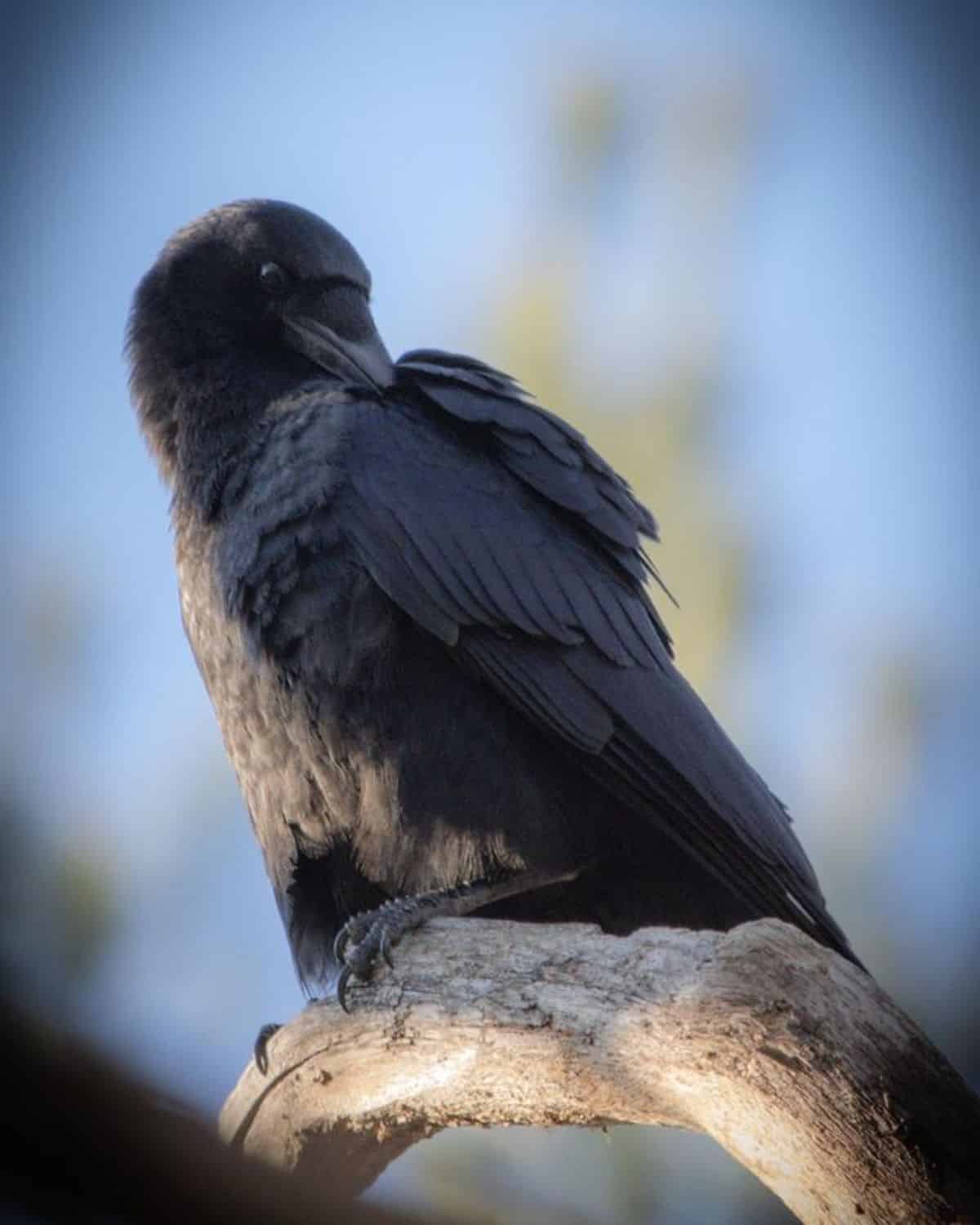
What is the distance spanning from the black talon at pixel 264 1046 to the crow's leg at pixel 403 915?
22 centimetres

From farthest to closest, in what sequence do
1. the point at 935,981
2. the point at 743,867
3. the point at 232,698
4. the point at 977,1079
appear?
the point at 935,981
the point at 232,698
the point at 743,867
the point at 977,1079

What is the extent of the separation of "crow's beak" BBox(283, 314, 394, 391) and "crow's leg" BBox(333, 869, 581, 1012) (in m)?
1.57

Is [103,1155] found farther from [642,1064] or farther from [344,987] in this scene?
[344,987]

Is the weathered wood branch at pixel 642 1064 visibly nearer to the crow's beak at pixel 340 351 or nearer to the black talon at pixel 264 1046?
the black talon at pixel 264 1046

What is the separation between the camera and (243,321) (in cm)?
506

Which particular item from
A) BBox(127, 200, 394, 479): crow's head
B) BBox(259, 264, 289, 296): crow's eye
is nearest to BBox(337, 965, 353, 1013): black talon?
BBox(127, 200, 394, 479): crow's head

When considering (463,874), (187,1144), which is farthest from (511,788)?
(187,1144)

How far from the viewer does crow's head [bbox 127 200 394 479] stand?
4848mm

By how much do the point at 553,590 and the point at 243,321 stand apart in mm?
1434

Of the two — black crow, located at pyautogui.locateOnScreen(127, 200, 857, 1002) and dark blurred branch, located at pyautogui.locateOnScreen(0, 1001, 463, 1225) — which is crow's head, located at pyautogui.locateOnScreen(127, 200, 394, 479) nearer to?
black crow, located at pyautogui.locateOnScreen(127, 200, 857, 1002)

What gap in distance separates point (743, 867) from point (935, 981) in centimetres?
161

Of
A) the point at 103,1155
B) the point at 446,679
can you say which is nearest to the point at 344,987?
the point at 446,679

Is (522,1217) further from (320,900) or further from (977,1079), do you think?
(320,900)

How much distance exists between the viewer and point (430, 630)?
13.8 feet
